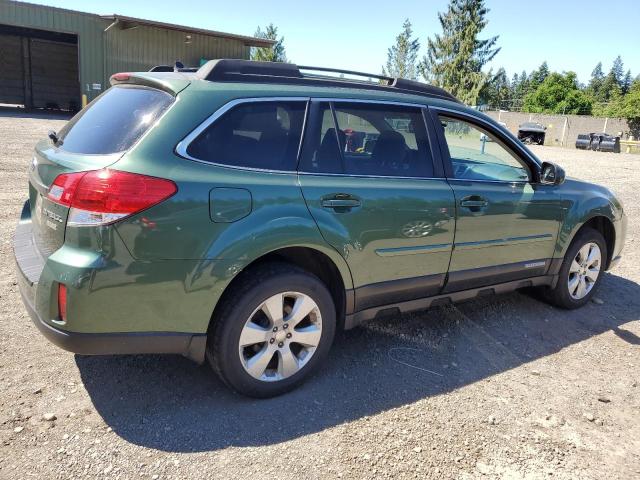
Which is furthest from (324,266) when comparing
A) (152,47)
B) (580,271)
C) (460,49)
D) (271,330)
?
(460,49)

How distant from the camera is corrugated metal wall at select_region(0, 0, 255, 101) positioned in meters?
24.4

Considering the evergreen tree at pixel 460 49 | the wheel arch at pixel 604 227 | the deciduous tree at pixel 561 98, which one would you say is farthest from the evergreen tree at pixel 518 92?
the wheel arch at pixel 604 227

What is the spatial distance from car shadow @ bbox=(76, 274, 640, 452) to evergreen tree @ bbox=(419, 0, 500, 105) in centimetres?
4812

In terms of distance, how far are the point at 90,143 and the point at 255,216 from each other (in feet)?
3.18

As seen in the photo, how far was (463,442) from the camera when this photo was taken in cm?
278

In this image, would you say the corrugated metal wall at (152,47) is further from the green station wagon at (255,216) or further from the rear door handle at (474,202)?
the rear door handle at (474,202)

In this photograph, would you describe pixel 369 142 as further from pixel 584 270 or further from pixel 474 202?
pixel 584 270

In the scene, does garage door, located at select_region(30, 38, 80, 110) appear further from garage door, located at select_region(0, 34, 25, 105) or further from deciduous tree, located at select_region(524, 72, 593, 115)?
deciduous tree, located at select_region(524, 72, 593, 115)

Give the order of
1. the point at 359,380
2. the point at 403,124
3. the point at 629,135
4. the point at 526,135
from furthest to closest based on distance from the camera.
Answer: the point at 629,135, the point at 526,135, the point at 403,124, the point at 359,380

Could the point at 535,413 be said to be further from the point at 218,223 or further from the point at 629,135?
the point at 629,135

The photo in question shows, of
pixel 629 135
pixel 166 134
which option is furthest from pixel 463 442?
pixel 629 135

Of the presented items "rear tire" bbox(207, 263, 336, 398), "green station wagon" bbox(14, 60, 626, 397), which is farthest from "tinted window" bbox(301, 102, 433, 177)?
"rear tire" bbox(207, 263, 336, 398)

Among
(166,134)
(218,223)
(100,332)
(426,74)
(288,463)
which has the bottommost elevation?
(288,463)

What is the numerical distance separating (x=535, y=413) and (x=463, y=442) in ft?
2.00
